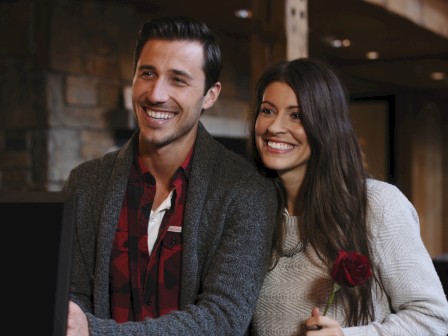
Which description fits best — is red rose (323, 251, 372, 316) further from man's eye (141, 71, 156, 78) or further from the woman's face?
man's eye (141, 71, 156, 78)

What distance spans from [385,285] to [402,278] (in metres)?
0.05

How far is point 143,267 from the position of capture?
1612 mm

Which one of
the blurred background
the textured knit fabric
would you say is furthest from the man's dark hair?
the blurred background

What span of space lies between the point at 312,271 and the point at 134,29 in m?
2.84

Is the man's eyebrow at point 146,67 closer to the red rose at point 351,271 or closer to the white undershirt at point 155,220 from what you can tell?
the white undershirt at point 155,220

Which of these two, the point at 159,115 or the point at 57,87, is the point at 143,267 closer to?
the point at 159,115

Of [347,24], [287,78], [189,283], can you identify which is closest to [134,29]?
[347,24]

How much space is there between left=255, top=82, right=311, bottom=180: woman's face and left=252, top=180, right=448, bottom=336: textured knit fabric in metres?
0.15

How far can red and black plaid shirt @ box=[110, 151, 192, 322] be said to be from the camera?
62.8 inches

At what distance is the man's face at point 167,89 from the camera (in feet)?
5.35

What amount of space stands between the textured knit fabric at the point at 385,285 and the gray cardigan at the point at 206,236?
0.12 meters

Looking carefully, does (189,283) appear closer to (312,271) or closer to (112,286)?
(112,286)

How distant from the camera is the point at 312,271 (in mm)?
1689

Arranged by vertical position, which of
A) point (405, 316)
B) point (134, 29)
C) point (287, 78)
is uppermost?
point (134, 29)
